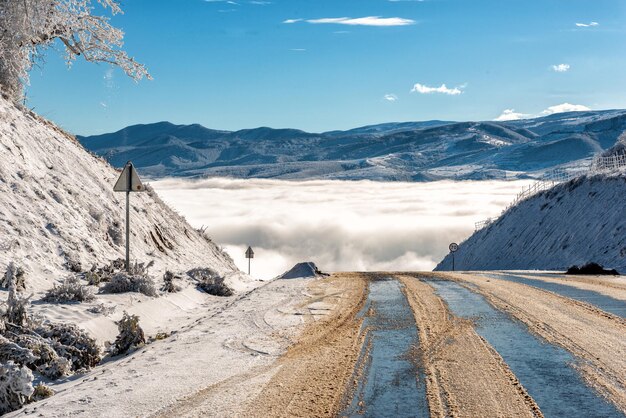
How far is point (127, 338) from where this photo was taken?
9250mm

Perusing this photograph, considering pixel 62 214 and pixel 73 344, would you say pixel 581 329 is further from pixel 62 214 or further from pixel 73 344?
pixel 62 214

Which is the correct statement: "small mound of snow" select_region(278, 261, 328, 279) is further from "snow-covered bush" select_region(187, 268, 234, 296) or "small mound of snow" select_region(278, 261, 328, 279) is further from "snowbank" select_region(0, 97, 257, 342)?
"snow-covered bush" select_region(187, 268, 234, 296)

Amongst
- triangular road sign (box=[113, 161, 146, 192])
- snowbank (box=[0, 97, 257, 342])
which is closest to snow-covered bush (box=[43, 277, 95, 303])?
snowbank (box=[0, 97, 257, 342])

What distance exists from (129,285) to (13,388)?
603 cm

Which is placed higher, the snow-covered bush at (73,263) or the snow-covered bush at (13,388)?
the snow-covered bush at (73,263)

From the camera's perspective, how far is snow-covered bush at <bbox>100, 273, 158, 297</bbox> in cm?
1227

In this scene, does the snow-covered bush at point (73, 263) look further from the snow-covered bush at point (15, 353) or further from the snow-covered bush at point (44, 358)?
the snow-covered bush at point (15, 353)

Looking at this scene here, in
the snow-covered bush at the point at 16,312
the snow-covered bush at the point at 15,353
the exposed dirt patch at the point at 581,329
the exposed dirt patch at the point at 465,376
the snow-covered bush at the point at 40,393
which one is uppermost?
the snow-covered bush at the point at 16,312

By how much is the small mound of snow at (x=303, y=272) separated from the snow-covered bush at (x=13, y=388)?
51.2ft

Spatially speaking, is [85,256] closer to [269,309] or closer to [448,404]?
[269,309]

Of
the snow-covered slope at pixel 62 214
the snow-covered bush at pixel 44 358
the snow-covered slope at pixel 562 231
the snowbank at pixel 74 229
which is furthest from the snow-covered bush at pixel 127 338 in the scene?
the snow-covered slope at pixel 562 231

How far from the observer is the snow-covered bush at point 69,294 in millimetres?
10516

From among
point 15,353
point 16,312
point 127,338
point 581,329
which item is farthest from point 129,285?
point 581,329

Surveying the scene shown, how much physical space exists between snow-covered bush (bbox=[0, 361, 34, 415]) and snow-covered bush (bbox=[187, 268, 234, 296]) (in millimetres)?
9592
